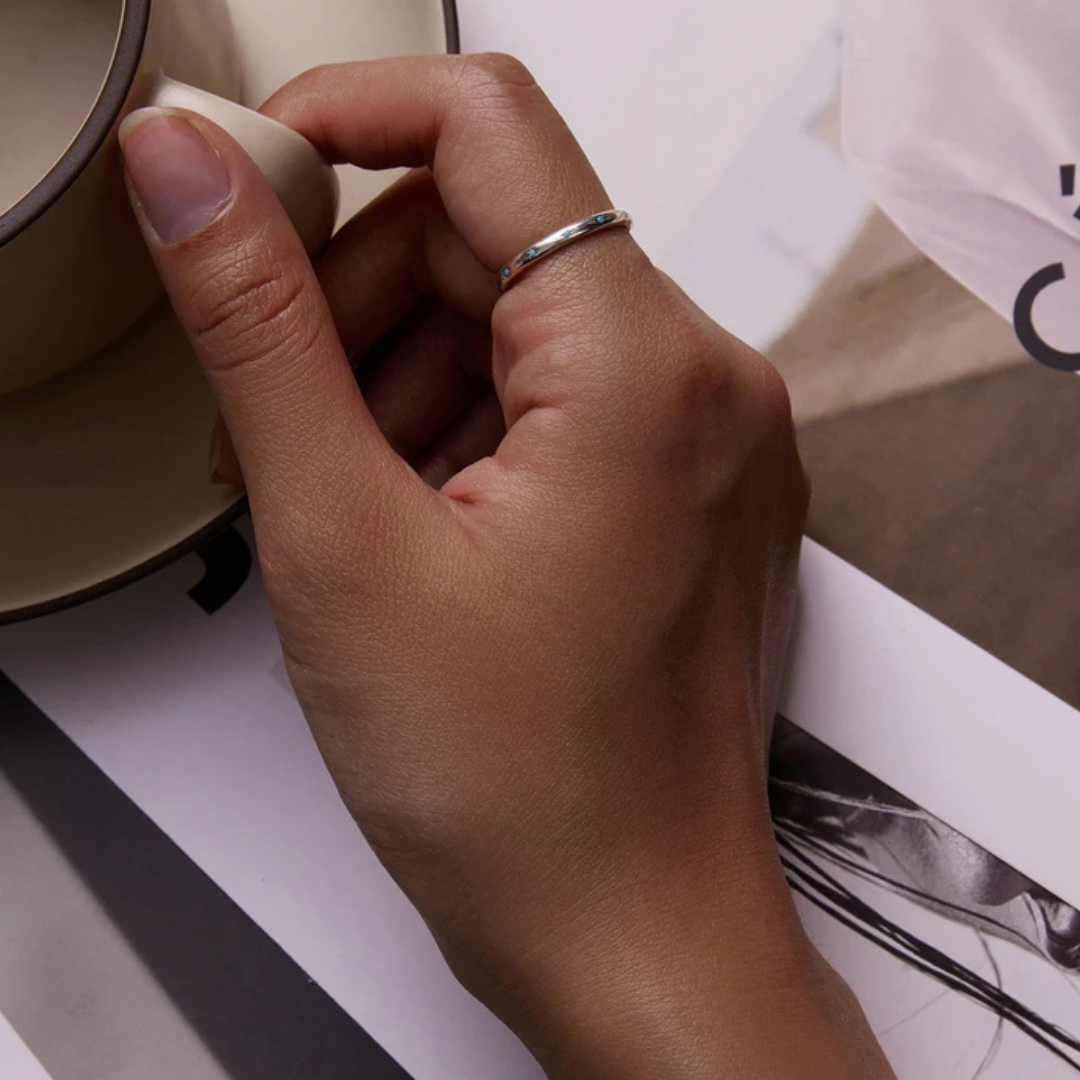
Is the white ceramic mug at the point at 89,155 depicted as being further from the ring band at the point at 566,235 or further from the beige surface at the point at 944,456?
the beige surface at the point at 944,456

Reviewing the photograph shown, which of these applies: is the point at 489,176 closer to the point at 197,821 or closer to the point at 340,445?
the point at 340,445

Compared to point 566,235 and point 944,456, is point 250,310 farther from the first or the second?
point 944,456

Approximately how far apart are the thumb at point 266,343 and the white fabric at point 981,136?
0.91 ft

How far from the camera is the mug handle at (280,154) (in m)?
0.29

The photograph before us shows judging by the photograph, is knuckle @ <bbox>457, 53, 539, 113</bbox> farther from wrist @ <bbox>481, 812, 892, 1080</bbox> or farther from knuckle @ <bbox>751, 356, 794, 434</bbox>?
wrist @ <bbox>481, 812, 892, 1080</bbox>

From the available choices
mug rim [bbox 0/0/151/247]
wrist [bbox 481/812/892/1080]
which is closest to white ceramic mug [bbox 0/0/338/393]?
mug rim [bbox 0/0/151/247]

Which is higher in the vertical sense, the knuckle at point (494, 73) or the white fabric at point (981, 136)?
the knuckle at point (494, 73)

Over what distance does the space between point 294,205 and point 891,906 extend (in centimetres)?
36

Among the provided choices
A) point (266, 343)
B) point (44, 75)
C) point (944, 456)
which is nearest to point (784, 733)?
point (944, 456)

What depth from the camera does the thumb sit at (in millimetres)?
301

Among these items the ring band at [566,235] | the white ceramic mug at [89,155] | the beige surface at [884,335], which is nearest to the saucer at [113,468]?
the white ceramic mug at [89,155]

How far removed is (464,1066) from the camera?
1.40 feet

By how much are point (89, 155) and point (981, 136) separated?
376 millimetres

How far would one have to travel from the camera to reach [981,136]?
0.46 m
